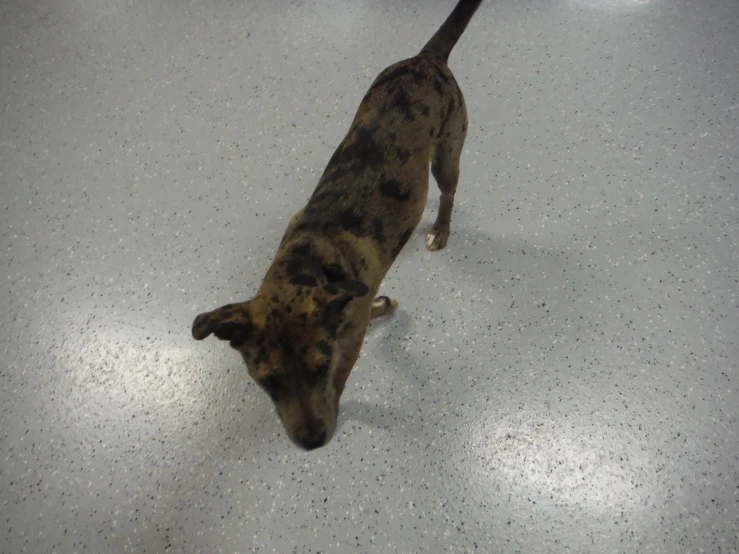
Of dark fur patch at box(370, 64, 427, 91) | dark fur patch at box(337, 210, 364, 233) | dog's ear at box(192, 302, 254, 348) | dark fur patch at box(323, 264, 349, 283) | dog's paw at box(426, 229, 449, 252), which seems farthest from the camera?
dog's paw at box(426, 229, 449, 252)

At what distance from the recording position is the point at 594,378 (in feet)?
6.67

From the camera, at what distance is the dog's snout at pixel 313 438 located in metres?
1.44

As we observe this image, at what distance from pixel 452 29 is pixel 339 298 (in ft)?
4.43

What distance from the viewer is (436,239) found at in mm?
2348

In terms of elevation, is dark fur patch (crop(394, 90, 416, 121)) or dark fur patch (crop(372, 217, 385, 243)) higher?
dark fur patch (crop(394, 90, 416, 121))

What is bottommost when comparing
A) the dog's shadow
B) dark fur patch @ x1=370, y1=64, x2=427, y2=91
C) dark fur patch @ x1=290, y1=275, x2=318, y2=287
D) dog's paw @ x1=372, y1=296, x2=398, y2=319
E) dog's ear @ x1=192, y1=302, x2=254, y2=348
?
the dog's shadow

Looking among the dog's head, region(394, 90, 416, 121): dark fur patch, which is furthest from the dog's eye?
region(394, 90, 416, 121): dark fur patch

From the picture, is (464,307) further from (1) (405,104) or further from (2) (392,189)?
(1) (405,104)

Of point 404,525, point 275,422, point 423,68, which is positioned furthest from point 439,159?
point 404,525

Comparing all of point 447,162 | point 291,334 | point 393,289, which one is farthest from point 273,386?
point 447,162

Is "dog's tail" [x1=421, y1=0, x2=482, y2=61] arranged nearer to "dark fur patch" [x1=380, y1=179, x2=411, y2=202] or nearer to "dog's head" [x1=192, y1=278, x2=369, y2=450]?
"dark fur patch" [x1=380, y1=179, x2=411, y2=202]

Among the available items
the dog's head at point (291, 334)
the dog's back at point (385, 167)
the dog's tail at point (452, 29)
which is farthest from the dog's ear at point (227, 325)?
the dog's tail at point (452, 29)

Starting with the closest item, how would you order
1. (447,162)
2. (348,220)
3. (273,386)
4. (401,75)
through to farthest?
(273,386) < (348,220) < (401,75) < (447,162)

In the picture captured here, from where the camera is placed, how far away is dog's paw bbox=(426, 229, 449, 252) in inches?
92.4
